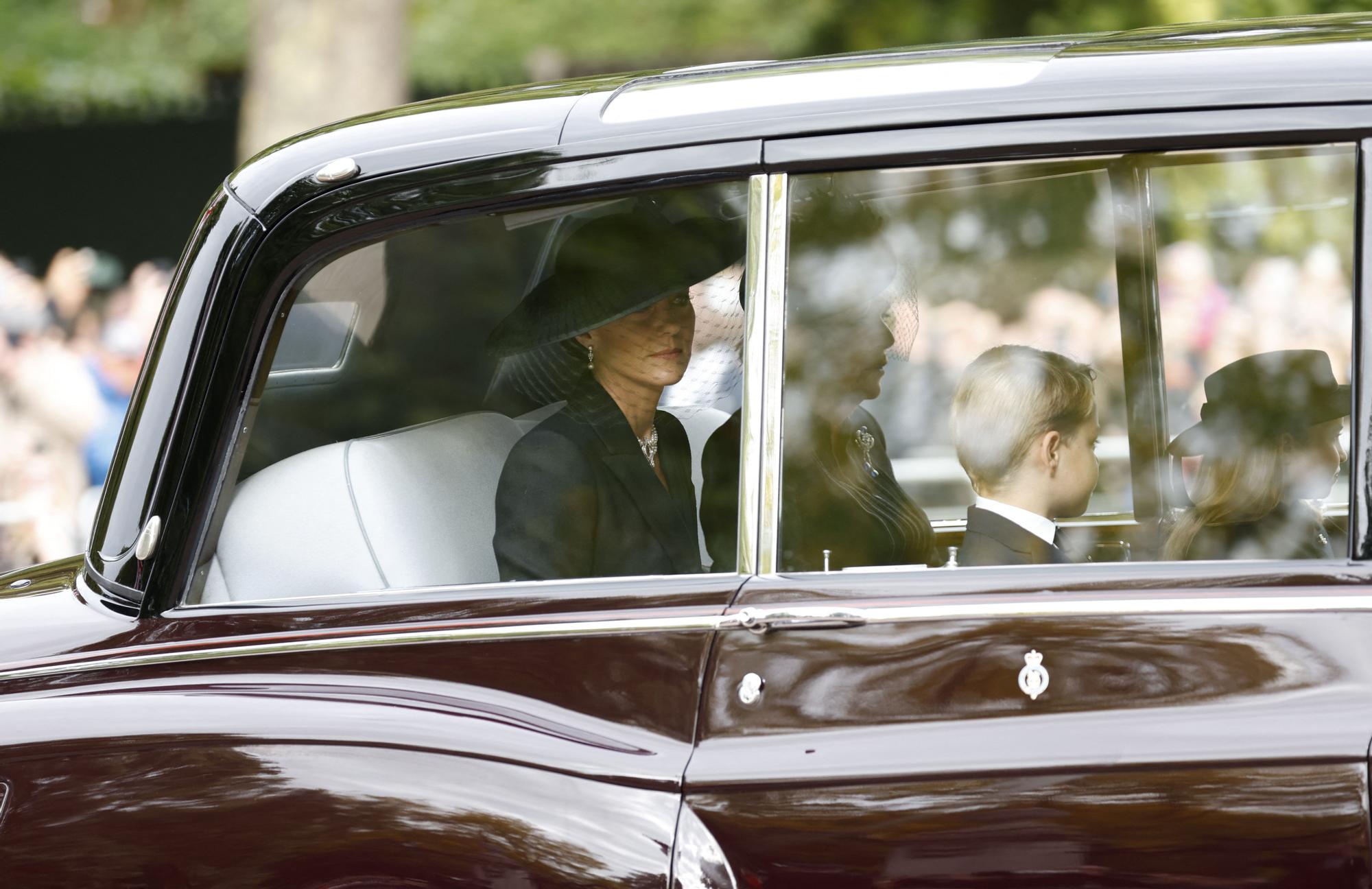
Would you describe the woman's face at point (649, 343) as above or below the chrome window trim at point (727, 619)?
above

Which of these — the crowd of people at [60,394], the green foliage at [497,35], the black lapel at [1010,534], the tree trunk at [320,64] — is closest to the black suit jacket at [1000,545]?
the black lapel at [1010,534]

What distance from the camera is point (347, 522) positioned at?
225 centimetres

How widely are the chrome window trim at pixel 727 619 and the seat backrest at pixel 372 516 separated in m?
0.16

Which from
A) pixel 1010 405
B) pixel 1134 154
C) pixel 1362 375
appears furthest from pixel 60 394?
pixel 1362 375

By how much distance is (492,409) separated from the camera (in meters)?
2.26

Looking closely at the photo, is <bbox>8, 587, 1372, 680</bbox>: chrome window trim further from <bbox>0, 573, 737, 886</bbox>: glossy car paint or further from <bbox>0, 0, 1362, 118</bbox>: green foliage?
<bbox>0, 0, 1362, 118</bbox>: green foliage

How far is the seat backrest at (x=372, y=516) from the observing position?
217 centimetres

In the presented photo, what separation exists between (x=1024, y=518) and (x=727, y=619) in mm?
488

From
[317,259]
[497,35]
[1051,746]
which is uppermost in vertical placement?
[497,35]

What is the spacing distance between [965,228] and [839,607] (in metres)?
0.52

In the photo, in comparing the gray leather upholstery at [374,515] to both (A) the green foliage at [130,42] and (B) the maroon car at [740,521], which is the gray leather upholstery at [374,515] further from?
(A) the green foliage at [130,42]

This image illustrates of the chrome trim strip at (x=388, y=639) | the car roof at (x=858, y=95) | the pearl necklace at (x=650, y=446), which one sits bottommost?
the chrome trim strip at (x=388, y=639)

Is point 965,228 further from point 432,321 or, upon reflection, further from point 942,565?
point 432,321

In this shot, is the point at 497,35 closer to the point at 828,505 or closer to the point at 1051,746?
the point at 828,505
